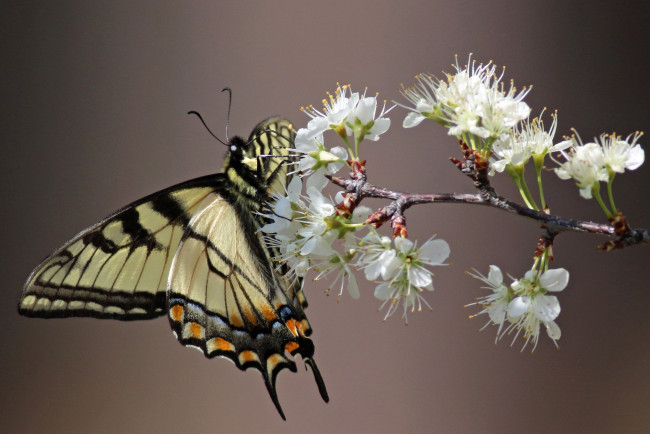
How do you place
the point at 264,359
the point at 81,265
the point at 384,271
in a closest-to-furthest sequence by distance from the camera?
the point at 384,271 < the point at 81,265 < the point at 264,359

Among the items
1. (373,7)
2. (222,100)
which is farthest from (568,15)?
(222,100)

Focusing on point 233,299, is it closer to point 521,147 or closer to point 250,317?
point 250,317

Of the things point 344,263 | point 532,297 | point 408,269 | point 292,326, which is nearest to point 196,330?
point 292,326

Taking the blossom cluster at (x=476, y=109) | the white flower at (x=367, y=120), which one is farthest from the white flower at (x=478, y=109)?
the white flower at (x=367, y=120)

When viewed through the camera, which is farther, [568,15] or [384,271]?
[568,15]

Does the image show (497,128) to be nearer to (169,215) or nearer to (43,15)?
(169,215)

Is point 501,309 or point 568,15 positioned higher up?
point 568,15

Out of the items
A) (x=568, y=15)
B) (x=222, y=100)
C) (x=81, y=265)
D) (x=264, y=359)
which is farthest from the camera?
(x=222, y=100)

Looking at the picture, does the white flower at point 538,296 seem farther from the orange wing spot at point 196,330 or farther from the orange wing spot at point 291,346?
the orange wing spot at point 196,330
